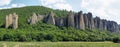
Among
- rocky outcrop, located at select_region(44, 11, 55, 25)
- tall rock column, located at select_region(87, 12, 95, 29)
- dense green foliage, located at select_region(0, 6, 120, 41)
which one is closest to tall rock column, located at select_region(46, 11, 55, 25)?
rocky outcrop, located at select_region(44, 11, 55, 25)

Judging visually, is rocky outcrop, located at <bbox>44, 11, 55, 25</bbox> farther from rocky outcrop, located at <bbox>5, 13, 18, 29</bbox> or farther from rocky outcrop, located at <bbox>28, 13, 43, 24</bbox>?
rocky outcrop, located at <bbox>5, 13, 18, 29</bbox>

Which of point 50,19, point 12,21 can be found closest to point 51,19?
point 50,19

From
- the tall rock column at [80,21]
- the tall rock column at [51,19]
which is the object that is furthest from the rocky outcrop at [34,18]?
the tall rock column at [80,21]

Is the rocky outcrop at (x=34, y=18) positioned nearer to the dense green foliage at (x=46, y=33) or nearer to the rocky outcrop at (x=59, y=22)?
the dense green foliage at (x=46, y=33)

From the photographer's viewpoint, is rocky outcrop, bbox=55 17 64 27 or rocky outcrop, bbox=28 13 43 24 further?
rocky outcrop, bbox=28 13 43 24

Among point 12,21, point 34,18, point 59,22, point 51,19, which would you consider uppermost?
Result: point 34,18

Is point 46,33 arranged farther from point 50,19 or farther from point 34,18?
point 34,18

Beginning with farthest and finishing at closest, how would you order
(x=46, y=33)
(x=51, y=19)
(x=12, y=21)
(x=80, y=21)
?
(x=51, y=19) → (x=80, y=21) → (x=12, y=21) → (x=46, y=33)

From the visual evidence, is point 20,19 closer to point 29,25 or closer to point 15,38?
point 29,25

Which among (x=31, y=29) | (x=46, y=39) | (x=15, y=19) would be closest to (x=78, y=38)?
(x=46, y=39)

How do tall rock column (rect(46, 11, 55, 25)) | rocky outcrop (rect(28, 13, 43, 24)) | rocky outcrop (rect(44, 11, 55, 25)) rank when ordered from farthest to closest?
rocky outcrop (rect(28, 13, 43, 24)), rocky outcrop (rect(44, 11, 55, 25)), tall rock column (rect(46, 11, 55, 25))

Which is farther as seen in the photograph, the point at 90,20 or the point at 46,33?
the point at 90,20

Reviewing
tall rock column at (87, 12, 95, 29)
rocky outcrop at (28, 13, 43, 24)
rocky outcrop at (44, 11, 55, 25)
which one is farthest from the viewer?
tall rock column at (87, 12, 95, 29)

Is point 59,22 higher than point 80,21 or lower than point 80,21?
lower
